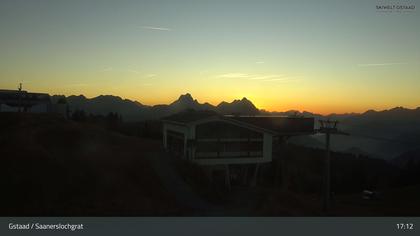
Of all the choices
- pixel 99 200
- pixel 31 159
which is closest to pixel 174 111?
pixel 31 159

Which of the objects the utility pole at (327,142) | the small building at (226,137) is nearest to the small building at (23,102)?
the small building at (226,137)

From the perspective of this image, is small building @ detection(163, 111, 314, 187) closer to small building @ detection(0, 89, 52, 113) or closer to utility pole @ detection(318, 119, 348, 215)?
utility pole @ detection(318, 119, 348, 215)

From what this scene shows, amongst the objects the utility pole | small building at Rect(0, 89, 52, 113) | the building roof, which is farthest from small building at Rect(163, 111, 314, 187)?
small building at Rect(0, 89, 52, 113)

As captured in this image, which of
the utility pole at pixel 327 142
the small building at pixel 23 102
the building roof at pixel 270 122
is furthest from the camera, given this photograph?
the small building at pixel 23 102

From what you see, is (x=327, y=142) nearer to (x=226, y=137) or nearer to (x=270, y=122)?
(x=226, y=137)

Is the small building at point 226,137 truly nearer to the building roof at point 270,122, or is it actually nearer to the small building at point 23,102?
the building roof at point 270,122

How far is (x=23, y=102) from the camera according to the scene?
15586 mm

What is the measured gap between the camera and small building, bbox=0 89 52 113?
586 inches

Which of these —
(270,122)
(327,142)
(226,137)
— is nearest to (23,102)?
(226,137)

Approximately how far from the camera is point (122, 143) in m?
13.4

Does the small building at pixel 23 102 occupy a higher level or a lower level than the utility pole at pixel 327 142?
higher

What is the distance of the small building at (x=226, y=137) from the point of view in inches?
445

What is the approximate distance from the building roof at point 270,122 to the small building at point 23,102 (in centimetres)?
628
